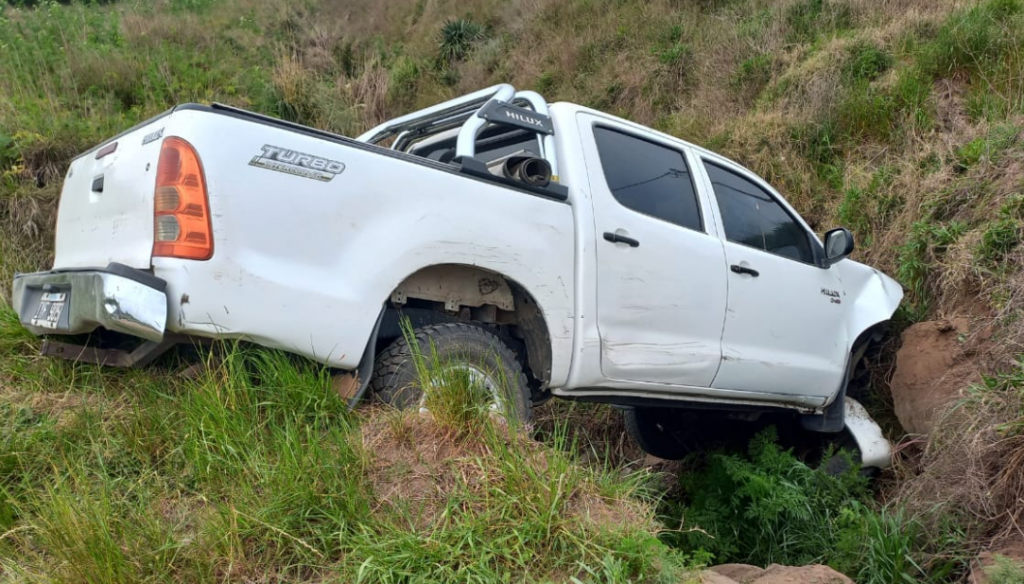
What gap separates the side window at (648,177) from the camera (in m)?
3.95

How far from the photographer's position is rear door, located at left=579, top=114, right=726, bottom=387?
12.3ft

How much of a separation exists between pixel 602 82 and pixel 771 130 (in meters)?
3.29

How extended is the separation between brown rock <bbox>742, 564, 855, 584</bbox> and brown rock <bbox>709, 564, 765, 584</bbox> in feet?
0.15

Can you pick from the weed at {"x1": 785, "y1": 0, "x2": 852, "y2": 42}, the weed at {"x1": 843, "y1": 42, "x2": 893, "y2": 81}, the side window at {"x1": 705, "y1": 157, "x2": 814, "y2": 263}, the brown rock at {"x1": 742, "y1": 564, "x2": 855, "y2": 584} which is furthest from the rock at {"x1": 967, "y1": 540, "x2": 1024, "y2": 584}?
the weed at {"x1": 785, "y1": 0, "x2": 852, "y2": 42}

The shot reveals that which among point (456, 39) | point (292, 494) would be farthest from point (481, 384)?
point (456, 39)

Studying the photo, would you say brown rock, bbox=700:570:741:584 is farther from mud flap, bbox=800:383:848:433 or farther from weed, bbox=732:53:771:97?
weed, bbox=732:53:771:97

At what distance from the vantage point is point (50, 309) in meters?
3.16

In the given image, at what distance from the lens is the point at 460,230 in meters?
3.24

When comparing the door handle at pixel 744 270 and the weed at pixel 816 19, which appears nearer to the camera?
the door handle at pixel 744 270

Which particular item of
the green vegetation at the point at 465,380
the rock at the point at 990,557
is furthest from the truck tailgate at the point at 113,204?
the rock at the point at 990,557

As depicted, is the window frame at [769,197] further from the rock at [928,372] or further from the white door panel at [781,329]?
the rock at [928,372]

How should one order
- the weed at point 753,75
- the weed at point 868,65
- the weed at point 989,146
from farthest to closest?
the weed at point 753,75, the weed at point 868,65, the weed at point 989,146

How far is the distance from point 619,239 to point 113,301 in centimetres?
225

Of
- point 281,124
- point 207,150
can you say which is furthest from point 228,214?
point 281,124
